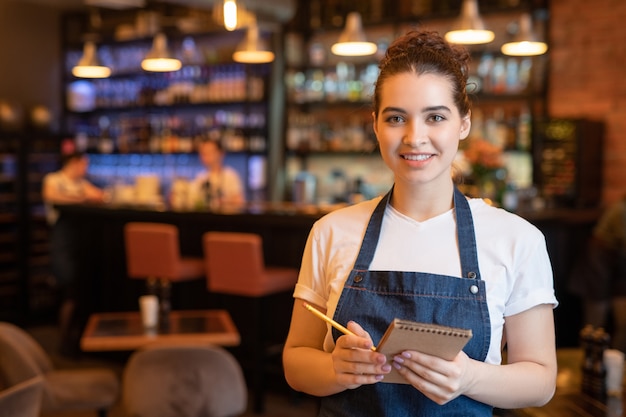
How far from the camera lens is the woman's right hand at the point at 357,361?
5.01ft

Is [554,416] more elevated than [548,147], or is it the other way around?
[548,147]

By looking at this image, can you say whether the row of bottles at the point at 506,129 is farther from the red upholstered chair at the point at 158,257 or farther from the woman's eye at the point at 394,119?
the woman's eye at the point at 394,119

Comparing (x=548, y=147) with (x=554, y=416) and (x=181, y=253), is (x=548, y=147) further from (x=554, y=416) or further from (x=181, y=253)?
(x=554, y=416)

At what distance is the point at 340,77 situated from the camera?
8906mm

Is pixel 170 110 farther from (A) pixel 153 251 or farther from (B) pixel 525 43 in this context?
(B) pixel 525 43

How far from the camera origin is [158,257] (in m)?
6.10

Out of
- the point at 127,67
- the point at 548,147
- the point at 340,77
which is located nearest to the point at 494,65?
the point at 548,147

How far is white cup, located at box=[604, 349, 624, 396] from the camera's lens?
2861 millimetres

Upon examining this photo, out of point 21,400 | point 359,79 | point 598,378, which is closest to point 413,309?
point 21,400

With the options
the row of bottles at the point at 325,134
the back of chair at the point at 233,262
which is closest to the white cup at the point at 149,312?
the back of chair at the point at 233,262

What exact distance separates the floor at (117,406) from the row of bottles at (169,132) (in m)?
2.55

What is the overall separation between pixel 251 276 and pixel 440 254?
12.7ft

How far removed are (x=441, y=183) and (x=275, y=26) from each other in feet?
22.7

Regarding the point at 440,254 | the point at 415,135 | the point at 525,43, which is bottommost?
the point at 440,254
